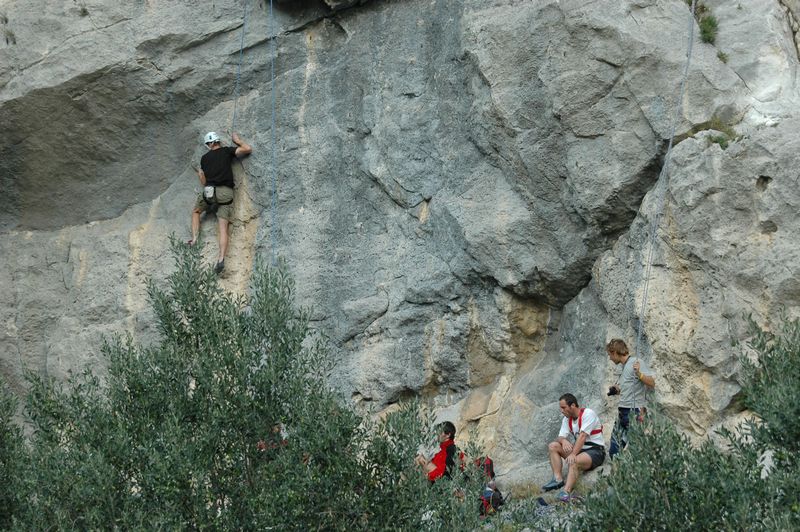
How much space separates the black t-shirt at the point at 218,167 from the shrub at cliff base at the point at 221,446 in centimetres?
536

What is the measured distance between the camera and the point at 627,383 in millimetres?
15703

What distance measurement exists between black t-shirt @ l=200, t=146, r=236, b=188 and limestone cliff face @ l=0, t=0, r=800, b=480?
18.1 inches

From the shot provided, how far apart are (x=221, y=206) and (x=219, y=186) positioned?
31cm

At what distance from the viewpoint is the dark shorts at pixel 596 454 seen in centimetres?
1570

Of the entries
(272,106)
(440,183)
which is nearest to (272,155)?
(272,106)

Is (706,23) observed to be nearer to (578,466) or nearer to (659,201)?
(659,201)

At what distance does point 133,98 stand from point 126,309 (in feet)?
11.1

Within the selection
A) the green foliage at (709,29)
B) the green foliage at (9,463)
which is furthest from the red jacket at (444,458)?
the green foliage at (709,29)

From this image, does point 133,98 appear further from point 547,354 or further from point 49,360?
point 547,354

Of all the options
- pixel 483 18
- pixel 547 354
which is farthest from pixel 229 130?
pixel 547 354

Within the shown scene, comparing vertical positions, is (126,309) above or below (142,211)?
below

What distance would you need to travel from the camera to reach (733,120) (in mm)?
16453

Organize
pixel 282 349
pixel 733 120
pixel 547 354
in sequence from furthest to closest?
pixel 547 354 < pixel 733 120 < pixel 282 349

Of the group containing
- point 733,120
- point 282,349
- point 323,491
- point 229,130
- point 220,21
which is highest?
point 220,21
